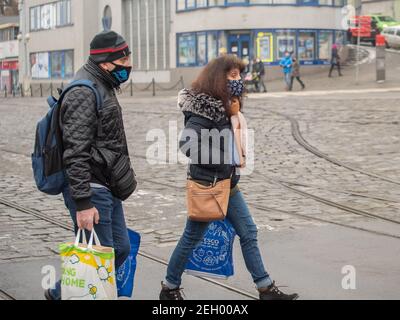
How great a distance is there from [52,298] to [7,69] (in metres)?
78.5

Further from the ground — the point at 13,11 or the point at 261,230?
the point at 13,11

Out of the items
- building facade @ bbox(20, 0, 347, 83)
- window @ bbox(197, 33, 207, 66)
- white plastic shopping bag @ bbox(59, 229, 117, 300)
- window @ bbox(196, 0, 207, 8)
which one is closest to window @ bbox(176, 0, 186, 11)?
building facade @ bbox(20, 0, 347, 83)

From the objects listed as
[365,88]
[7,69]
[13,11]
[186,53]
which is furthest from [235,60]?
[13,11]

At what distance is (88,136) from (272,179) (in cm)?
798

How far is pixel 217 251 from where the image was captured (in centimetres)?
626

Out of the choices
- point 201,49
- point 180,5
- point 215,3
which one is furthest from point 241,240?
point 180,5

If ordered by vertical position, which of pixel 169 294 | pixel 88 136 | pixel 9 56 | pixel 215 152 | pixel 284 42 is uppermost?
pixel 9 56

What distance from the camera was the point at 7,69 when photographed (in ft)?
268

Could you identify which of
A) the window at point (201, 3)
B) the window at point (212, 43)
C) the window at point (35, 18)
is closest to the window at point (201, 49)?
the window at point (212, 43)

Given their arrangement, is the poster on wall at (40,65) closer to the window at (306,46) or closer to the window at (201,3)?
the window at (201,3)

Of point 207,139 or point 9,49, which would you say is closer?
point 207,139

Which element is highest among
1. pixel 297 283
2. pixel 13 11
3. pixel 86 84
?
pixel 13 11

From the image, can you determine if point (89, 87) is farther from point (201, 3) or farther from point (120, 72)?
point (201, 3)

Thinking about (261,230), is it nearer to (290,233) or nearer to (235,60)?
(290,233)
